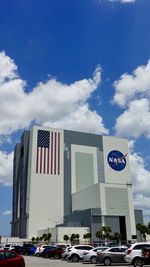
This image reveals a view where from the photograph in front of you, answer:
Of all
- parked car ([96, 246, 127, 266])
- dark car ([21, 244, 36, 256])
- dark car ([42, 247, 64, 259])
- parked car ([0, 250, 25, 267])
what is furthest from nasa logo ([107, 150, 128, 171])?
parked car ([0, 250, 25, 267])

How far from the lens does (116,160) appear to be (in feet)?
414

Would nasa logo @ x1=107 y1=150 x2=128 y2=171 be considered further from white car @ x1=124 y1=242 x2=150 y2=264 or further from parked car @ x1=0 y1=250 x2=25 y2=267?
parked car @ x1=0 y1=250 x2=25 y2=267

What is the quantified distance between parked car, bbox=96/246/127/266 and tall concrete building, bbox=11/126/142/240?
225 feet

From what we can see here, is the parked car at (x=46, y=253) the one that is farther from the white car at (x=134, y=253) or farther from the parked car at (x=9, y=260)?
the parked car at (x=9, y=260)

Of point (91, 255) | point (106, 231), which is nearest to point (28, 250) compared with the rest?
point (91, 255)

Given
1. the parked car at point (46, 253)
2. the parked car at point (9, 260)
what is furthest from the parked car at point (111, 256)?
the parked car at point (46, 253)

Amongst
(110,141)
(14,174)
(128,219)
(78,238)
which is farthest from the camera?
(14,174)

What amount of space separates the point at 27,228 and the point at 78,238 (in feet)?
69.4

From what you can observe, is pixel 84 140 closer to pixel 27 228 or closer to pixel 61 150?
pixel 61 150

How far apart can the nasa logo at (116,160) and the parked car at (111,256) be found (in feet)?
306

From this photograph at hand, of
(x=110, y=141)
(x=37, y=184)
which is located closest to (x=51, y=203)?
(x=37, y=184)

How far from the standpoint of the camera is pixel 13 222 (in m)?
134

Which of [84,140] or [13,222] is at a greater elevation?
[84,140]

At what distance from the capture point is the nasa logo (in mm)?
123544
